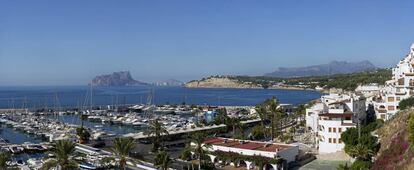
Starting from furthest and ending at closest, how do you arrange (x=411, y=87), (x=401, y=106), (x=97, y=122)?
(x=97, y=122), (x=411, y=87), (x=401, y=106)

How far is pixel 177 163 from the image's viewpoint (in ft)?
175

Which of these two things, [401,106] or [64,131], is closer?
[401,106]

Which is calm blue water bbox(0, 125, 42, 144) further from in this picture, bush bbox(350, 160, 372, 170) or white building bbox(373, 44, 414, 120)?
bush bbox(350, 160, 372, 170)

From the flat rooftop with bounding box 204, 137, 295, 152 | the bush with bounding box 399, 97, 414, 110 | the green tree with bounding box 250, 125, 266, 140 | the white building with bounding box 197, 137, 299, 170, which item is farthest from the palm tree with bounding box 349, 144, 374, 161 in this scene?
the green tree with bounding box 250, 125, 266, 140

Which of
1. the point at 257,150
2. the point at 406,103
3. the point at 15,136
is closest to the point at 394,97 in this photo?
the point at 406,103

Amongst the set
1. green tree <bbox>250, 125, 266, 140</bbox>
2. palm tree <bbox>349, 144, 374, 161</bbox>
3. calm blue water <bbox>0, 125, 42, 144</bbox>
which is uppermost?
palm tree <bbox>349, 144, 374, 161</bbox>

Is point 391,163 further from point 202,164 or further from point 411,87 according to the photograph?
point 411,87

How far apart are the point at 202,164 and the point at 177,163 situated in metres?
5.71

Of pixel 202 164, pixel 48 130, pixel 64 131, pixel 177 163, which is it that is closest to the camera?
pixel 202 164

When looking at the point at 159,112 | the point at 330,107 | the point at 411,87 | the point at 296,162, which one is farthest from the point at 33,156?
the point at 159,112

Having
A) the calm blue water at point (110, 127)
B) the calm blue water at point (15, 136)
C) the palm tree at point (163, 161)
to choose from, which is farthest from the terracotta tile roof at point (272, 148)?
the calm blue water at point (15, 136)

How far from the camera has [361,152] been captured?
155 ft

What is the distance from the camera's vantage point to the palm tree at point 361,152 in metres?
47.1

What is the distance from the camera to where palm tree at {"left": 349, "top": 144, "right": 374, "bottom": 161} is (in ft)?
155
